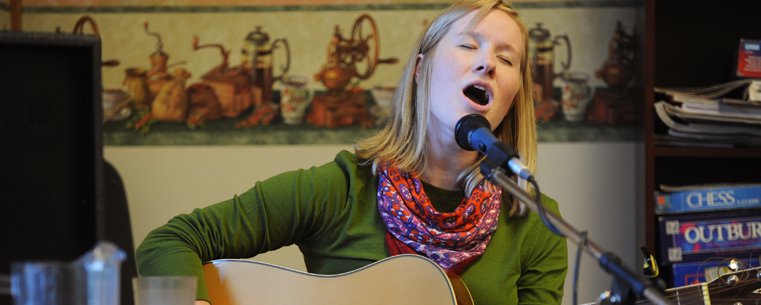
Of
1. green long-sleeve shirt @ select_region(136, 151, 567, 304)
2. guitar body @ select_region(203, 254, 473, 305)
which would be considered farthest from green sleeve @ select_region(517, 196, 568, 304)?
guitar body @ select_region(203, 254, 473, 305)

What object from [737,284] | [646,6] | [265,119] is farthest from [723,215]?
[265,119]

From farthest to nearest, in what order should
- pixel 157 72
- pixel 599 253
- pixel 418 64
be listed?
1. pixel 157 72
2. pixel 418 64
3. pixel 599 253

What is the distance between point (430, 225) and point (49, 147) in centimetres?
76

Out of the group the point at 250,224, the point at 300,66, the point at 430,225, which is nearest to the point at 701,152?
the point at 430,225

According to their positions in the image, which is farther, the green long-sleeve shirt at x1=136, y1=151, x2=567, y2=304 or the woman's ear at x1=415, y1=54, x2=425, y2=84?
the woman's ear at x1=415, y1=54, x2=425, y2=84

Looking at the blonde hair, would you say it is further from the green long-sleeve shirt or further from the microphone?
the microphone

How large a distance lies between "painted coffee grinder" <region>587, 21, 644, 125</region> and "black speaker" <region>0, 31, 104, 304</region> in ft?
5.28

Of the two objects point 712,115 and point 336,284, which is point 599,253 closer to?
point 336,284

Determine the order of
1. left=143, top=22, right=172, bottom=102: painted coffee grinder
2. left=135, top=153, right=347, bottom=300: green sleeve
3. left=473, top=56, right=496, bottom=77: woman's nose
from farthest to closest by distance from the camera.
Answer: left=143, top=22, right=172, bottom=102: painted coffee grinder < left=473, top=56, right=496, bottom=77: woman's nose < left=135, top=153, right=347, bottom=300: green sleeve

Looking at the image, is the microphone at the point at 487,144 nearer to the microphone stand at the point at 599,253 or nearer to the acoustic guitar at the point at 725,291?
the microphone stand at the point at 599,253

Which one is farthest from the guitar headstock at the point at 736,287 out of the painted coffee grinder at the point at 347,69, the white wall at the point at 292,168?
the painted coffee grinder at the point at 347,69

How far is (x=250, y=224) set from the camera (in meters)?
1.29

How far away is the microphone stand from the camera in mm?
666

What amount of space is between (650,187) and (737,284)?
727mm
